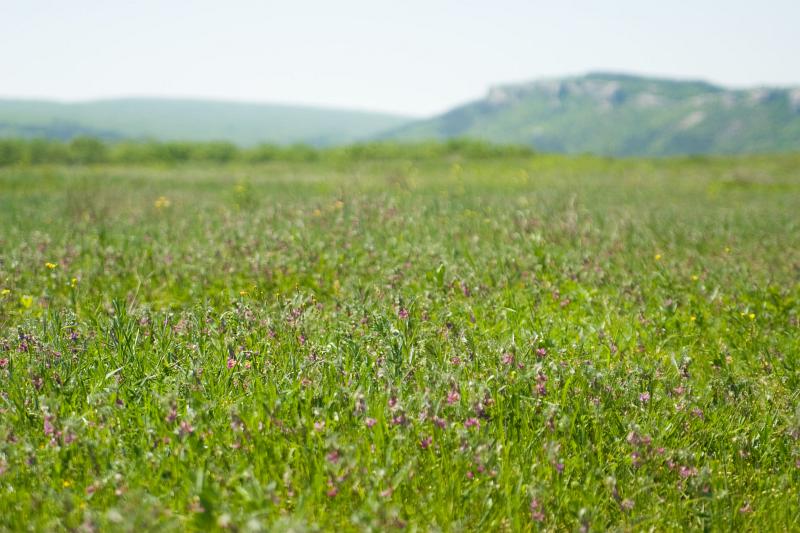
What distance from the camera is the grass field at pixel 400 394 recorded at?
2.77m

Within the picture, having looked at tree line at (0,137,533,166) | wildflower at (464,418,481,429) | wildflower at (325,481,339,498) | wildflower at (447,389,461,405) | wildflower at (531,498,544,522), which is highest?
tree line at (0,137,533,166)

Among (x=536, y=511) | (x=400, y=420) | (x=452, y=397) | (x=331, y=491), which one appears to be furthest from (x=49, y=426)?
(x=536, y=511)

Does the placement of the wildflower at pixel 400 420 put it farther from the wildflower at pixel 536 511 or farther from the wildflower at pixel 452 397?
the wildflower at pixel 536 511

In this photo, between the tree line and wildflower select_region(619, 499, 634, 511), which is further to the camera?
the tree line

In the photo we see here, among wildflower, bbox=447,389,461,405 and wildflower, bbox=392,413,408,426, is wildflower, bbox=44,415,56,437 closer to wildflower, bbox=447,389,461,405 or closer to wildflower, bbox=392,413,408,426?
wildflower, bbox=392,413,408,426

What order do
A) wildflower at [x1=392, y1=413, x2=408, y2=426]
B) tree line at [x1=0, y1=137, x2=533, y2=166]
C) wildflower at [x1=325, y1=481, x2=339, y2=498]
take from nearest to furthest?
wildflower at [x1=325, y1=481, x2=339, y2=498]
wildflower at [x1=392, y1=413, x2=408, y2=426]
tree line at [x1=0, y1=137, x2=533, y2=166]

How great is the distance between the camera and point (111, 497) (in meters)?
2.68

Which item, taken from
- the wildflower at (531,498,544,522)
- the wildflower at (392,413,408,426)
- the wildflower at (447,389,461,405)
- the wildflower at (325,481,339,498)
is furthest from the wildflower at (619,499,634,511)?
the wildflower at (325,481,339,498)

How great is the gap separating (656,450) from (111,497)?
2.88 m

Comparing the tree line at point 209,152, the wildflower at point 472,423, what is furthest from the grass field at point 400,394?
the tree line at point 209,152

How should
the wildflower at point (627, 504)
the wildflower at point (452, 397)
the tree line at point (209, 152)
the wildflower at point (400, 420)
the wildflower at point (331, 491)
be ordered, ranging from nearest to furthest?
the wildflower at point (331, 491), the wildflower at point (627, 504), the wildflower at point (400, 420), the wildflower at point (452, 397), the tree line at point (209, 152)

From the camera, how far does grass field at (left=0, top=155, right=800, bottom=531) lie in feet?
9.10

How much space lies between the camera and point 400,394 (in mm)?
3369

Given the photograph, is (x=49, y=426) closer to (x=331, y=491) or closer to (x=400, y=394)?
(x=331, y=491)
